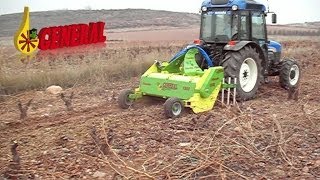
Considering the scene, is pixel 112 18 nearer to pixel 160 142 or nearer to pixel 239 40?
pixel 239 40

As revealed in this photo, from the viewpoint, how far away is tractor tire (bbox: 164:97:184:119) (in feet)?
23.1

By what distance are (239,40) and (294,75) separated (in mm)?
1997

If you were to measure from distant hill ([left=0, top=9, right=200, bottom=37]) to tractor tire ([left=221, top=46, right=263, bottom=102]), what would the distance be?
80.8 feet

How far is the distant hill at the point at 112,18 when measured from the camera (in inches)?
1321

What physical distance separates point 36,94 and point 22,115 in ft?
7.17

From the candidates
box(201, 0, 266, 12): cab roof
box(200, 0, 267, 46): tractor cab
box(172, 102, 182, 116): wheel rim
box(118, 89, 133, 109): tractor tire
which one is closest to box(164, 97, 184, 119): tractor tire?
box(172, 102, 182, 116): wheel rim

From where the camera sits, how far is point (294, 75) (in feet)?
32.4

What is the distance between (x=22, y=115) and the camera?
7480mm

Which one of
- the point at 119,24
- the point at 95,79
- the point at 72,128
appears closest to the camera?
the point at 72,128

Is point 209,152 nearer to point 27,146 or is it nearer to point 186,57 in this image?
point 27,146

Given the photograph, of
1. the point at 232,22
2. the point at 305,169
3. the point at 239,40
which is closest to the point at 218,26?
the point at 232,22

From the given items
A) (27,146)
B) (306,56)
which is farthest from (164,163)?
(306,56)

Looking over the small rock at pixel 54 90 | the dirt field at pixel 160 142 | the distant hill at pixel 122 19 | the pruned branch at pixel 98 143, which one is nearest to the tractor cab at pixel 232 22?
the dirt field at pixel 160 142

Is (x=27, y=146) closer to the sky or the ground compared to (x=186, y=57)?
closer to the ground
